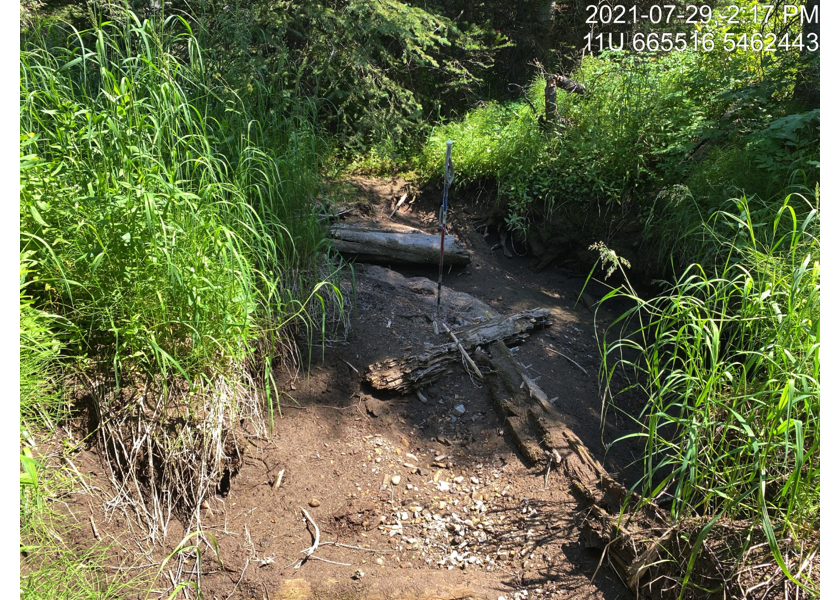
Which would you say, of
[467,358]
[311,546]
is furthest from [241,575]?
[467,358]

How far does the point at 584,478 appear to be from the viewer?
280 cm

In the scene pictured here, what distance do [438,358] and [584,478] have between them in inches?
45.6

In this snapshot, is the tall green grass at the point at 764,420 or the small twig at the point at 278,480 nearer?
the tall green grass at the point at 764,420

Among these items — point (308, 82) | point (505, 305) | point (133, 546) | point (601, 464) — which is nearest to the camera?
point (133, 546)

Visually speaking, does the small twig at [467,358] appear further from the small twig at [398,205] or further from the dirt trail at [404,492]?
the small twig at [398,205]

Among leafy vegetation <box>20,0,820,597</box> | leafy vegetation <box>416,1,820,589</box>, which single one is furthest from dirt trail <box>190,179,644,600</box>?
leafy vegetation <box>416,1,820,589</box>

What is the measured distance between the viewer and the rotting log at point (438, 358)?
3451 millimetres

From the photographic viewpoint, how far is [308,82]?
6309mm

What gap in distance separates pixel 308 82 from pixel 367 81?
79 centimetres

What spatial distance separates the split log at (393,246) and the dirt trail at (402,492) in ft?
2.39

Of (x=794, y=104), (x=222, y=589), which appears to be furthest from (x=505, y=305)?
(x=222, y=589)

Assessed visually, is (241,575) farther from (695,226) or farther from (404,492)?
(695,226)

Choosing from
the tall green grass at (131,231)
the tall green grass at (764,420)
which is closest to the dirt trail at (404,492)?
the tall green grass at (764,420)

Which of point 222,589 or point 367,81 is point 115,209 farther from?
point 367,81
